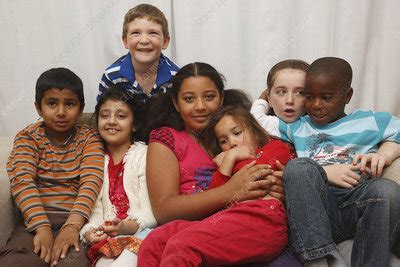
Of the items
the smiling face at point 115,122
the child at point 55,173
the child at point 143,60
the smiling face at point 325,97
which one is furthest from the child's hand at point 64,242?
the smiling face at point 325,97

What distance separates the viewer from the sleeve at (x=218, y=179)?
4.64 feet

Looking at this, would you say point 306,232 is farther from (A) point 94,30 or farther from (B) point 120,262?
(A) point 94,30

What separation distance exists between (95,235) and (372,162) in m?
0.89

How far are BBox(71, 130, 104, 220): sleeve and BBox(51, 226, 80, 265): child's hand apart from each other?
7cm

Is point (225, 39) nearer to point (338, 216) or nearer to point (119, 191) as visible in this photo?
point (119, 191)

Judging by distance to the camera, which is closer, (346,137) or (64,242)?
(64,242)

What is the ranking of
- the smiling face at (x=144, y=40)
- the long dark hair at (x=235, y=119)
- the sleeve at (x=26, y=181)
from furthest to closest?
the smiling face at (x=144, y=40) < the long dark hair at (x=235, y=119) < the sleeve at (x=26, y=181)

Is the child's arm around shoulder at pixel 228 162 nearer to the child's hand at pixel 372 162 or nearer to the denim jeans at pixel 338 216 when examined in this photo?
the denim jeans at pixel 338 216

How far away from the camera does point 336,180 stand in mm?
1339

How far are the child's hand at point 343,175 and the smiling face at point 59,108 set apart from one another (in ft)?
3.03

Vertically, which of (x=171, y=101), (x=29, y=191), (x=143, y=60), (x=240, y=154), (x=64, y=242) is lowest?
(x=64, y=242)

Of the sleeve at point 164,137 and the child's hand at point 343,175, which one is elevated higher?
the sleeve at point 164,137

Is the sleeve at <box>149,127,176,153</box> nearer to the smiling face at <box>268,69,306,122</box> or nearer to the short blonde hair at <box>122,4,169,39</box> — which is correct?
the smiling face at <box>268,69,306,122</box>

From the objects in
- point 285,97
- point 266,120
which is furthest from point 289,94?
point 266,120
